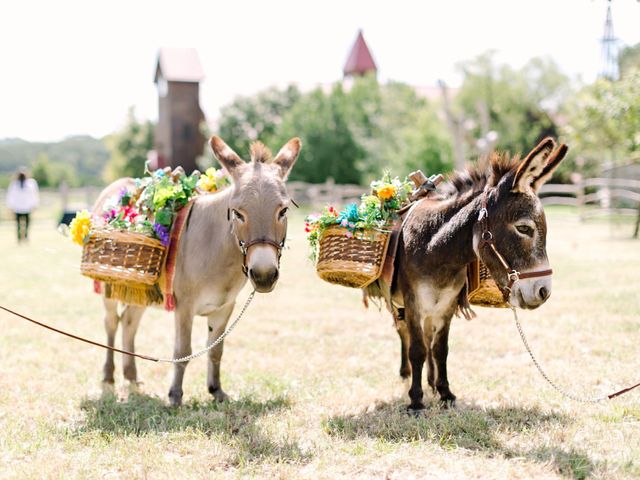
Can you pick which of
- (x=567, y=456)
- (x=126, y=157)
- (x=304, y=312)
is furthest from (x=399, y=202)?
(x=126, y=157)

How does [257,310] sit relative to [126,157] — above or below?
below

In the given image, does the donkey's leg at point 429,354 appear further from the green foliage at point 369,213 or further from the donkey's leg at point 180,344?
the donkey's leg at point 180,344

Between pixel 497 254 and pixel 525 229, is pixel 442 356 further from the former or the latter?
pixel 525 229

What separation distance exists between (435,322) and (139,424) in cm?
234

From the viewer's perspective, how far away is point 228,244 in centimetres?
464

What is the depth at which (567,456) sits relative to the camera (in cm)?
366

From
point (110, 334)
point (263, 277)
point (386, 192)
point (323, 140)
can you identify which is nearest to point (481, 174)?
point (386, 192)

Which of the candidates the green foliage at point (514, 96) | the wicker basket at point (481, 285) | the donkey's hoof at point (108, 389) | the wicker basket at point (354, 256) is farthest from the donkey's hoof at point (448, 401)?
the green foliage at point (514, 96)

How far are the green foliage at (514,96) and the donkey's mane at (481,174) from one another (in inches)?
1740

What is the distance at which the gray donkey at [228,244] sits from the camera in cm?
407

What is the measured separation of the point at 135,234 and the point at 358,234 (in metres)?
1.76

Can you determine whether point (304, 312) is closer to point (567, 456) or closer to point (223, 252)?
point (223, 252)

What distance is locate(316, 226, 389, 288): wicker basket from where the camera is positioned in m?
4.59

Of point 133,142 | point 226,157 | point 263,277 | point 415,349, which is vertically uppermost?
point 133,142
